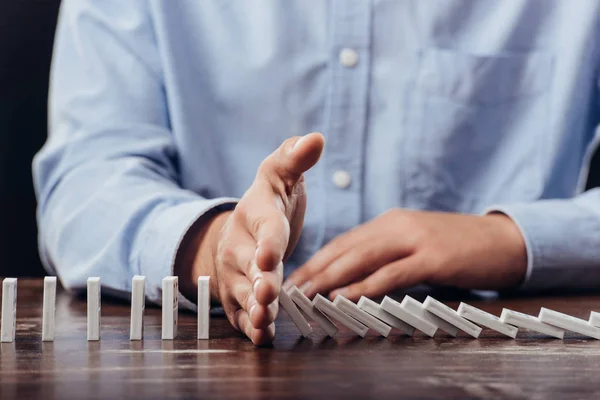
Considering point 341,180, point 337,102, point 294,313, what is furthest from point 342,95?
point 294,313

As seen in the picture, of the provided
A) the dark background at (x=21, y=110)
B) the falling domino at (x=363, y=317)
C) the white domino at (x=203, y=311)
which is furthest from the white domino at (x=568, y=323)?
the dark background at (x=21, y=110)

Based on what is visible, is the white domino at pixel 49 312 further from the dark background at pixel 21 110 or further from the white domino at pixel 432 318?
the dark background at pixel 21 110

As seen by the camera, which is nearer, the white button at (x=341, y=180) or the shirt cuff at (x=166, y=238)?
the shirt cuff at (x=166, y=238)


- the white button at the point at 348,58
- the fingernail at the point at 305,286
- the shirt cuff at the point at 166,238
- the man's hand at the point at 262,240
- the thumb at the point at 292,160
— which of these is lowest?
the fingernail at the point at 305,286

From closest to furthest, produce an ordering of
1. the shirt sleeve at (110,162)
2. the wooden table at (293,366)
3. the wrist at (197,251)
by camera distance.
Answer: the wooden table at (293,366), the wrist at (197,251), the shirt sleeve at (110,162)

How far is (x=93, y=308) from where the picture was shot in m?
0.50

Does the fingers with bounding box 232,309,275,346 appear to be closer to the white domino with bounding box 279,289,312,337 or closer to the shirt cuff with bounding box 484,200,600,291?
the white domino with bounding box 279,289,312,337

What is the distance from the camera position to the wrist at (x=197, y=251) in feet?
2.14

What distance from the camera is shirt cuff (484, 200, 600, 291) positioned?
83 cm

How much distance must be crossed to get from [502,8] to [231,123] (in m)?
0.40

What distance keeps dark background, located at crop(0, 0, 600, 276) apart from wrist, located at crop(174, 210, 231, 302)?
661 mm

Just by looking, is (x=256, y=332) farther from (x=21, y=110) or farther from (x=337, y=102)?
(x=21, y=110)

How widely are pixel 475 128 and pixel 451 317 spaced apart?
57 cm

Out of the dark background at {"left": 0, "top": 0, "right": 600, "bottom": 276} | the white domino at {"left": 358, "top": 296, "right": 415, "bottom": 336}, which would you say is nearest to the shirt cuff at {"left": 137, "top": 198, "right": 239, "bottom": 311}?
the white domino at {"left": 358, "top": 296, "right": 415, "bottom": 336}
